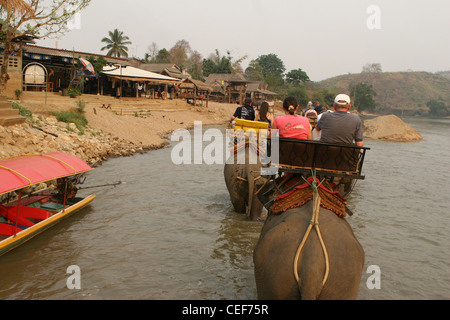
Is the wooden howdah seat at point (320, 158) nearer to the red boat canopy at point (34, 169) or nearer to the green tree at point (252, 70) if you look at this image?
the red boat canopy at point (34, 169)

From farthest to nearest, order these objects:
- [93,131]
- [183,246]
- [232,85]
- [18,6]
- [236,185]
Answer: [232,85] < [93,131] < [18,6] < [236,185] < [183,246]

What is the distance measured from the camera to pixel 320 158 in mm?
5242

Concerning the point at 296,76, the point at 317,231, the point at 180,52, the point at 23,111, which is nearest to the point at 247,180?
the point at 317,231

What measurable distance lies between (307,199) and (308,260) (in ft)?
3.28

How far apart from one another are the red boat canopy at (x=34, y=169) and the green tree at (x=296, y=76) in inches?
3411

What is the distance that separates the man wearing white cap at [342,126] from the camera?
5.30 meters

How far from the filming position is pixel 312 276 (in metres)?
3.92

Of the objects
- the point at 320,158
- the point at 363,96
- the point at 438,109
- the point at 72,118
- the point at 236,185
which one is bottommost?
the point at 236,185

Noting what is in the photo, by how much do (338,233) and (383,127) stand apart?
33354 mm

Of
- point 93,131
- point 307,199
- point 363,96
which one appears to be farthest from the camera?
point 363,96

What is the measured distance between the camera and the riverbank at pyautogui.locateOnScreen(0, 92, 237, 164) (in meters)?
13.8

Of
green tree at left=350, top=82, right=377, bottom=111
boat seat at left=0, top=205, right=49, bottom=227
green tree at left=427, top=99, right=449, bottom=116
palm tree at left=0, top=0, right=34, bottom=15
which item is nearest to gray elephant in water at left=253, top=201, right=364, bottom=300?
boat seat at left=0, top=205, right=49, bottom=227

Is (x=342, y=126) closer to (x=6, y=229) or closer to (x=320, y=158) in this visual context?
(x=320, y=158)

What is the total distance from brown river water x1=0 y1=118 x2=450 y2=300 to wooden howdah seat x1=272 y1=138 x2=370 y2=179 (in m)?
2.63
